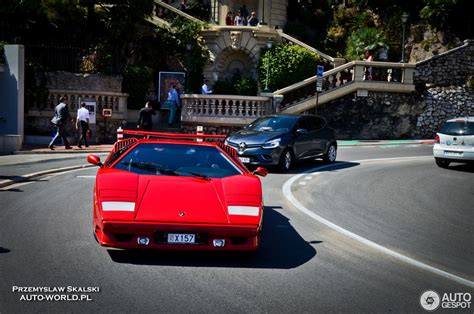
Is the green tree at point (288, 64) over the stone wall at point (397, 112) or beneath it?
over

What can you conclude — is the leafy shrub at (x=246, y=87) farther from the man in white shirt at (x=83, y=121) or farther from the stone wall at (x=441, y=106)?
the man in white shirt at (x=83, y=121)

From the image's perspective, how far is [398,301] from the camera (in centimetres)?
656

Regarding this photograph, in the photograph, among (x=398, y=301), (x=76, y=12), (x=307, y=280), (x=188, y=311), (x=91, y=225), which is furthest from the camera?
(x=76, y=12)

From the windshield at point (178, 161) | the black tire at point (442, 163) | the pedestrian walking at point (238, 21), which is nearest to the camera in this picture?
the windshield at point (178, 161)

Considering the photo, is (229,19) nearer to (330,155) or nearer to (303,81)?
(303,81)

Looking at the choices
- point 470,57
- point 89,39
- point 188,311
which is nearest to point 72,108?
point 89,39

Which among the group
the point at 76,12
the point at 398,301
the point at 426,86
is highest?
the point at 76,12

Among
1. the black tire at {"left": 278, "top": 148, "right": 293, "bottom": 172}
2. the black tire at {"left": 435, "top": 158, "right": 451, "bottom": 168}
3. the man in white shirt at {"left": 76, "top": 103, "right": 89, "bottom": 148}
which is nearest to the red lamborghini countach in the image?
the black tire at {"left": 278, "top": 148, "right": 293, "bottom": 172}

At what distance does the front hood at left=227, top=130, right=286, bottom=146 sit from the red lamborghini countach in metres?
7.85

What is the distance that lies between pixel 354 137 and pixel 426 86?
15.2 ft

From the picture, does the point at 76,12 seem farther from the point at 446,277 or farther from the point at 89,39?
the point at 446,277

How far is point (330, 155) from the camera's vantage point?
19.9m

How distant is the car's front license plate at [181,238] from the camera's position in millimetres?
7387

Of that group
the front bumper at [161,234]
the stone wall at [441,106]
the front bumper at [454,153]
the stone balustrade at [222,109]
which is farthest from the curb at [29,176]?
the stone wall at [441,106]
